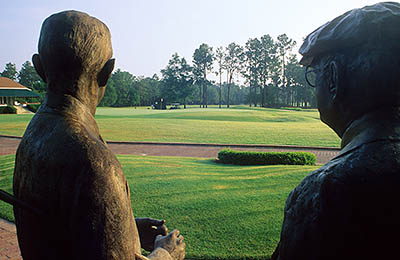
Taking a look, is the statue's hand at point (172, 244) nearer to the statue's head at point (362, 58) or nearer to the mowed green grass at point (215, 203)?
the statue's head at point (362, 58)

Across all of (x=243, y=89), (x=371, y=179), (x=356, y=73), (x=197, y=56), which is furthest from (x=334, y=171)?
(x=243, y=89)

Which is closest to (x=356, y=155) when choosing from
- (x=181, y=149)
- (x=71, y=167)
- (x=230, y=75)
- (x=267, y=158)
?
(x=71, y=167)

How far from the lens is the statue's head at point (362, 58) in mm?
1190

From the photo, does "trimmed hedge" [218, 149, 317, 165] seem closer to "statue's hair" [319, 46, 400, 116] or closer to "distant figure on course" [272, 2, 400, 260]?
"distant figure on course" [272, 2, 400, 260]

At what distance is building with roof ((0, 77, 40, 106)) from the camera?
49406 mm

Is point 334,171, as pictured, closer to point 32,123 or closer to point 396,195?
point 396,195

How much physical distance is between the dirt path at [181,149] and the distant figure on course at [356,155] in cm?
1186

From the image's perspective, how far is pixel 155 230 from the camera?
1859mm

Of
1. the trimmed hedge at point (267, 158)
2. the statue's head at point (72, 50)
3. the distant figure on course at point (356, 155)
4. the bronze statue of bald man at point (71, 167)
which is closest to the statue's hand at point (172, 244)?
the bronze statue of bald man at point (71, 167)

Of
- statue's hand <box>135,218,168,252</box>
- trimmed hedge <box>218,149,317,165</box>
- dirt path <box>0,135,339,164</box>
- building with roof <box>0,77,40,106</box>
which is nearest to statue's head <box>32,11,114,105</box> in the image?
statue's hand <box>135,218,168,252</box>

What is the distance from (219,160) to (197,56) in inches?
3032

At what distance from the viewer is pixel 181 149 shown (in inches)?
594

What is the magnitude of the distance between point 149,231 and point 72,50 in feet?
3.67

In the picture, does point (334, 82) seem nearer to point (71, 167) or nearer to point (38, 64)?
point (71, 167)
